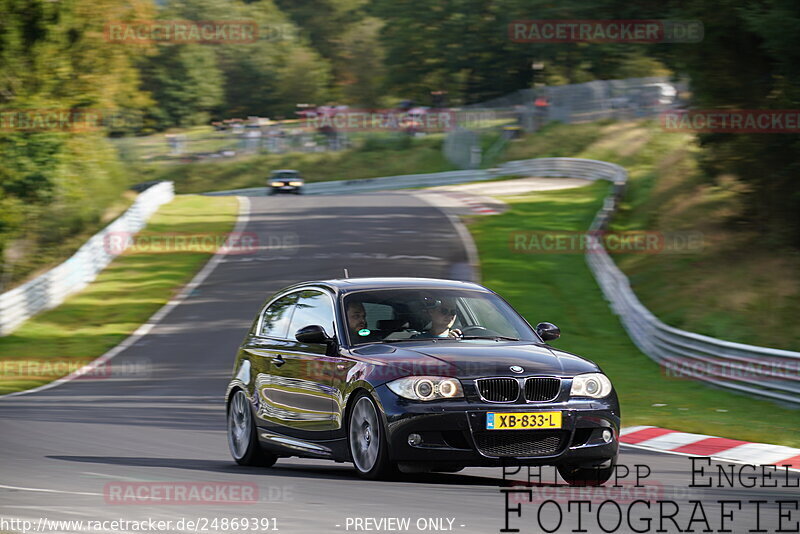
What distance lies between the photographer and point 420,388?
8.62 m

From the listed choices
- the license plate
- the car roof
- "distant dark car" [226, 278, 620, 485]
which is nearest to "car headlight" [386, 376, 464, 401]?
"distant dark car" [226, 278, 620, 485]

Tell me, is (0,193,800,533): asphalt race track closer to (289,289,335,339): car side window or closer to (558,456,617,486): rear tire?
(558,456,617,486): rear tire

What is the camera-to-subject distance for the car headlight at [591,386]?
8852 millimetres

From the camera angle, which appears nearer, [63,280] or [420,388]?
[420,388]

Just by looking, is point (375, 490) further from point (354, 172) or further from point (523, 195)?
point (354, 172)

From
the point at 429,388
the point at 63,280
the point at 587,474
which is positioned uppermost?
the point at 429,388

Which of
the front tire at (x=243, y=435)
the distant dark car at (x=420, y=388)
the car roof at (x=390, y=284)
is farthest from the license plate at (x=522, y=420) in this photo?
the front tire at (x=243, y=435)

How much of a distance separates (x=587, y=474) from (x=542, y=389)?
784 millimetres

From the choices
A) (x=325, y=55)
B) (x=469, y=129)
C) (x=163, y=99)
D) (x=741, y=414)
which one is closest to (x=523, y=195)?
(x=469, y=129)

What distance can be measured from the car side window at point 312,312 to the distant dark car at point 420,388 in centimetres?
1

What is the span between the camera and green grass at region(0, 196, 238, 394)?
965 inches

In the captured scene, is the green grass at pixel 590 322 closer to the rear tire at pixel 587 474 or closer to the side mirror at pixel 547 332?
the side mirror at pixel 547 332

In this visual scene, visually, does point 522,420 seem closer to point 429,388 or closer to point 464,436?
point 464,436

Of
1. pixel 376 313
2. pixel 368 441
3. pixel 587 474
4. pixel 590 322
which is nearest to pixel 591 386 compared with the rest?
pixel 587 474
